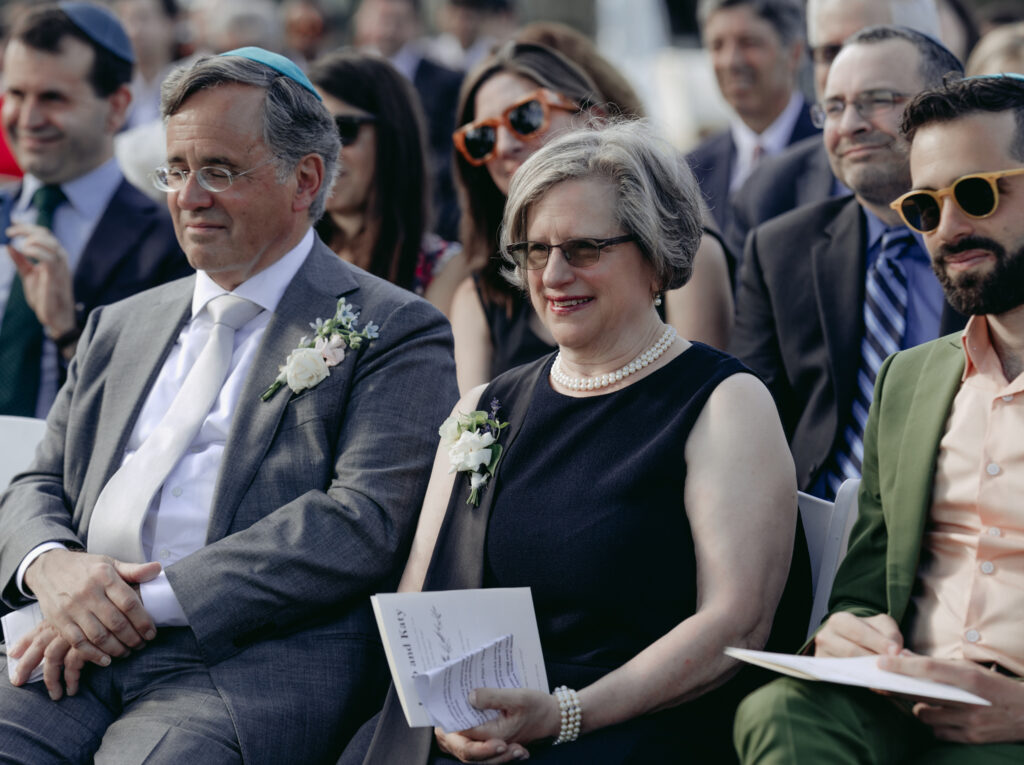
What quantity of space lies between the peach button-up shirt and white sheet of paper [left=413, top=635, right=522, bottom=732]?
96 centimetres

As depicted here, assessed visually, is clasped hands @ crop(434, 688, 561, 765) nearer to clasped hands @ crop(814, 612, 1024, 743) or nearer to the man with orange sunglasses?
the man with orange sunglasses

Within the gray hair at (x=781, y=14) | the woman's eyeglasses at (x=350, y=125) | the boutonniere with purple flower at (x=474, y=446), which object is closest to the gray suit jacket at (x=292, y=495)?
the boutonniere with purple flower at (x=474, y=446)

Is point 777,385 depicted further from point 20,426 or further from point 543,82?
point 20,426

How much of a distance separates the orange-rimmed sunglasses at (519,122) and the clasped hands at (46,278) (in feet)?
5.61

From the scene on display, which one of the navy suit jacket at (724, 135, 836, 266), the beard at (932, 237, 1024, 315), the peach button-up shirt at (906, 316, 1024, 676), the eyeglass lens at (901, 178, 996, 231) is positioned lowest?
the peach button-up shirt at (906, 316, 1024, 676)

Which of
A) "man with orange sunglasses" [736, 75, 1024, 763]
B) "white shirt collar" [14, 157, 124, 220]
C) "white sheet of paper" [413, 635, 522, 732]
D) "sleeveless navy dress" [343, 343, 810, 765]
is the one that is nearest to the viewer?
"man with orange sunglasses" [736, 75, 1024, 763]

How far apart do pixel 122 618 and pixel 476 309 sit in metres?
2.18

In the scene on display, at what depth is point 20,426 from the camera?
14.3ft

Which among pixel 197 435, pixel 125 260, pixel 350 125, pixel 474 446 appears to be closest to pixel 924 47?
pixel 350 125

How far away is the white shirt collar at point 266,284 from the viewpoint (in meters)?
3.86

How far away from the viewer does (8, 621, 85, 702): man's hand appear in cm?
341

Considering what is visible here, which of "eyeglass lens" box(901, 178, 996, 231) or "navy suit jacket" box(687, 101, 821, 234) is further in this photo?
"navy suit jacket" box(687, 101, 821, 234)

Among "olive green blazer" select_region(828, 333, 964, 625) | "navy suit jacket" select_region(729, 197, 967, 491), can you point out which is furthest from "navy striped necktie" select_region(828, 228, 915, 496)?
"olive green blazer" select_region(828, 333, 964, 625)

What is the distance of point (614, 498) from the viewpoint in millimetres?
3135
